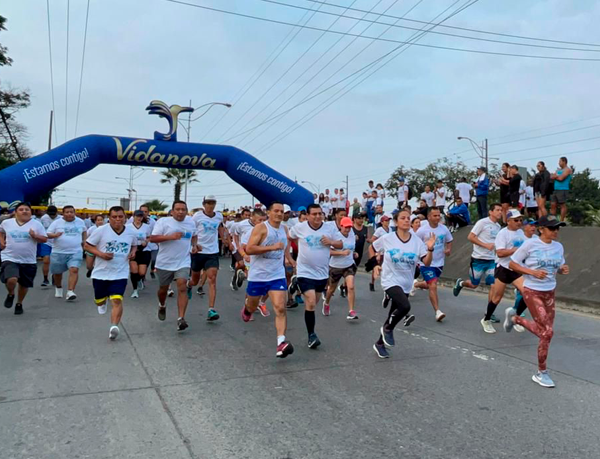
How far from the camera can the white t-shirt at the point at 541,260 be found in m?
5.38

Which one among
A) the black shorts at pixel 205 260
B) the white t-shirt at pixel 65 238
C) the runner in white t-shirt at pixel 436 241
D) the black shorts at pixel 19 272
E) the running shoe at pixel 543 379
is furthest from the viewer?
the white t-shirt at pixel 65 238

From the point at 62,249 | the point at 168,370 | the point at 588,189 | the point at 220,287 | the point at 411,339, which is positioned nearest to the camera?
the point at 168,370

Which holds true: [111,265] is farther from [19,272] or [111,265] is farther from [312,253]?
[19,272]

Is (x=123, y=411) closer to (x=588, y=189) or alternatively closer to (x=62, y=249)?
(x=62, y=249)

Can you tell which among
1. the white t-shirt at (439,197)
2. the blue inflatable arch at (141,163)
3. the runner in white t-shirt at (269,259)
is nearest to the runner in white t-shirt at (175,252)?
the runner in white t-shirt at (269,259)

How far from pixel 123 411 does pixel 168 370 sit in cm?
120

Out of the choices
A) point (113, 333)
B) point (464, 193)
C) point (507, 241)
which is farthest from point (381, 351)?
point (464, 193)

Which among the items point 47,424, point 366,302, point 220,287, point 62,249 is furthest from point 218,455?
point 220,287

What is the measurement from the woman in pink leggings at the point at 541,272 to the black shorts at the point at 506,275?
6.33 feet

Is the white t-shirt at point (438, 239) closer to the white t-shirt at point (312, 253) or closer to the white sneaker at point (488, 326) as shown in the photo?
the white sneaker at point (488, 326)

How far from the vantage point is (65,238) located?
10406mm

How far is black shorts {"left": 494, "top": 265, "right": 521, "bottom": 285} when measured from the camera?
7488 mm

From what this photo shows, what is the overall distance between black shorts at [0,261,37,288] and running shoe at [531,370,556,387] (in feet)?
25.6

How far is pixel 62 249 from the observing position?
34.0 ft
